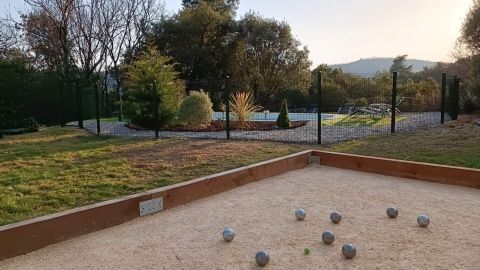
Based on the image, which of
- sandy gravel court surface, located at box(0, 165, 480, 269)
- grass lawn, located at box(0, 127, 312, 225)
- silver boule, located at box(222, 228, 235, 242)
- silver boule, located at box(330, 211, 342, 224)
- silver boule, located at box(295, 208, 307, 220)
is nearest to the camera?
sandy gravel court surface, located at box(0, 165, 480, 269)

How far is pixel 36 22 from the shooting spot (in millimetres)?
19094

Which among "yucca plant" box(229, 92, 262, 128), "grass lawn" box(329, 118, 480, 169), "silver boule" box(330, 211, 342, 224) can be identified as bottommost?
"silver boule" box(330, 211, 342, 224)

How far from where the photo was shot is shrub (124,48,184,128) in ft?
36.6

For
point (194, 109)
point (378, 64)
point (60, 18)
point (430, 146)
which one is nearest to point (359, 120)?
point (194, 109)

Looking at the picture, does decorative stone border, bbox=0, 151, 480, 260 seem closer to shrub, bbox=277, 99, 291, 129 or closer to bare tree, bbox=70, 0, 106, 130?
shrub, bbox=277, 99, 291, 129

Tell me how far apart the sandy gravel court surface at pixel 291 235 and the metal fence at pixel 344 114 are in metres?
3.86

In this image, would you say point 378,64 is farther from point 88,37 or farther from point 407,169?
point 407,169

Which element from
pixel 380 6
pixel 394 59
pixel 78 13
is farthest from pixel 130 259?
pixel 394 59

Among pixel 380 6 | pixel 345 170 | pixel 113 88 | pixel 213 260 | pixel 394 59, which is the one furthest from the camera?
pixel 394 59

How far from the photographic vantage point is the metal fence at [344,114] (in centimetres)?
905

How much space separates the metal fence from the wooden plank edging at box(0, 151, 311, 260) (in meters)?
3.85

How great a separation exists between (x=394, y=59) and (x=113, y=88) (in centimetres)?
2605

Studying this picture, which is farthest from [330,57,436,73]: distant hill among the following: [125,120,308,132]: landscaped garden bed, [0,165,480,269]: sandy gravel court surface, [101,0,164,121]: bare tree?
[0,165,480,269]: sandy gravel court surface

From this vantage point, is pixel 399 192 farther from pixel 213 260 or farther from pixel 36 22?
pixel 36 22
